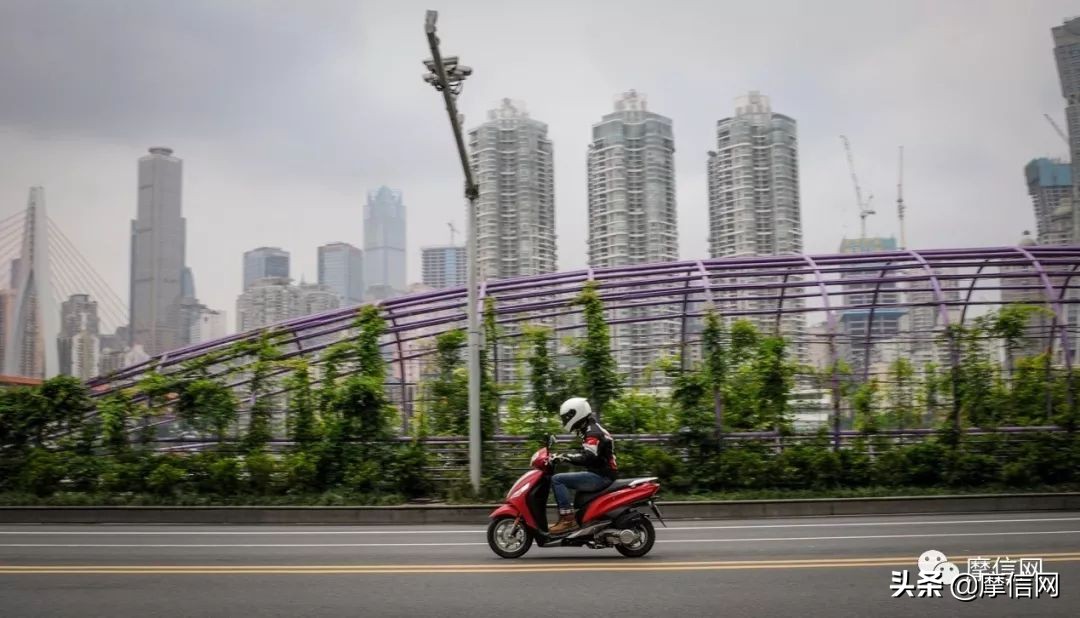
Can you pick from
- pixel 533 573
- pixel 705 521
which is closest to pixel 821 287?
pixel 705 521

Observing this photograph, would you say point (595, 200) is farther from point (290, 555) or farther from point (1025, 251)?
point (290, 555)

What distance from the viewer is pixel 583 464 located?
10.0 m

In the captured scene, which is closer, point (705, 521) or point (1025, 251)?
point (705, 521)

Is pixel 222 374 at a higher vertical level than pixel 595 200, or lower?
lower

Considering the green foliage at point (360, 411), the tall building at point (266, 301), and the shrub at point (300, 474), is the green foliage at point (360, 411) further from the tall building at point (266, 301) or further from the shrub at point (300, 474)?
the tall building at point (266, 301)

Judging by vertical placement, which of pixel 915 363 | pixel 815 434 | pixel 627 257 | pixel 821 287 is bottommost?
pixel 815 434

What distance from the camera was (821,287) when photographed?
790 inches

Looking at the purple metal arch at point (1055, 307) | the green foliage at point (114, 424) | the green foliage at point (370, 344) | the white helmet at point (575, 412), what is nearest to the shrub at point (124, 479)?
the green foliage at point (114, 424)

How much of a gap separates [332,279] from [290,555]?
2968 inches

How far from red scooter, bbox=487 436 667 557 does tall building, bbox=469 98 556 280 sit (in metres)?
43.3

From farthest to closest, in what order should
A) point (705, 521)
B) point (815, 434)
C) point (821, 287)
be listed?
point (821, 287), point (815, 434), point (705, 521)

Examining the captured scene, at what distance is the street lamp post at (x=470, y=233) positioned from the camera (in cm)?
1545

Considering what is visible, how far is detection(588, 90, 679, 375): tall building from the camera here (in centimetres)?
6212

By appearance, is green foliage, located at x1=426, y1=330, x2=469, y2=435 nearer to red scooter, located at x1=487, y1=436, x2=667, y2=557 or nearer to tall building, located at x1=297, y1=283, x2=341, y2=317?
red scooter, located at x1=487, y1=436, x2=667, y2=557
